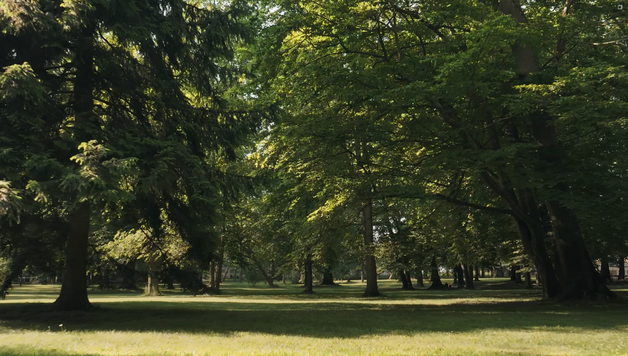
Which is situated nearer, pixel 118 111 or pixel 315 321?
pixel 315 321

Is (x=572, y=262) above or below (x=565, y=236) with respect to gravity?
below

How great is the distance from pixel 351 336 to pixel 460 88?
8080mm

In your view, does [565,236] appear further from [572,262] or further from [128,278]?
[128,278]

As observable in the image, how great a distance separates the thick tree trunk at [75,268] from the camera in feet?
47.9

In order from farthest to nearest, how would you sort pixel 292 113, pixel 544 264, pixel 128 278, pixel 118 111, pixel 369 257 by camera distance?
1. pixel 369 257
2. pixel 292 113
3. pixel 544 264
4. pixel 128 278
5. pixel 118 111

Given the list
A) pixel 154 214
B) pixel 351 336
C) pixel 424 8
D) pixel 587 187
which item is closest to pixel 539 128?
pixel 587 187

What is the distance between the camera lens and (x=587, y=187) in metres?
13.9

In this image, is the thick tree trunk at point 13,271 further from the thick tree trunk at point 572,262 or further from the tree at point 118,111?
the thick tree trunk at point 572,262

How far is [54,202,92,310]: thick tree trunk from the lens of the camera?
14.6 metres

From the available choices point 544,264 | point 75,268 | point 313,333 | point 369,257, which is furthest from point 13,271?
point 369,257

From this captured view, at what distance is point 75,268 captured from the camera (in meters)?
14.7

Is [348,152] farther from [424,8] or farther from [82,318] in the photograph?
[82,318]

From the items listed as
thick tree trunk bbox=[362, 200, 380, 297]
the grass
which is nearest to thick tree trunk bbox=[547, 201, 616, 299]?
the grass

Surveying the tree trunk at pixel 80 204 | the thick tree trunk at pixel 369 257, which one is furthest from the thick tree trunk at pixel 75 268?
the thick tree trunk at pixel 369 257
